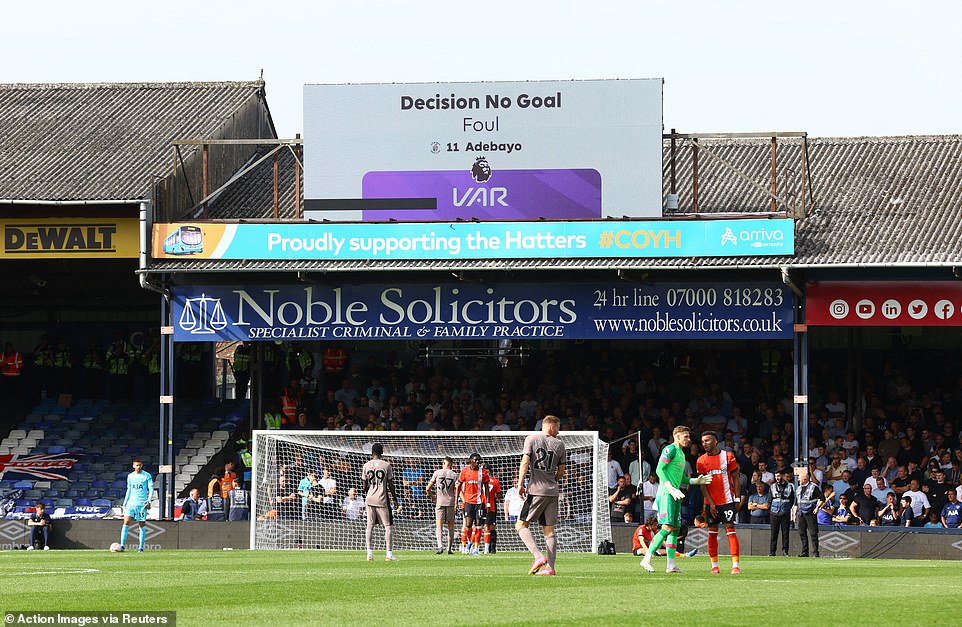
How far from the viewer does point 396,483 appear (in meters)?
29.8

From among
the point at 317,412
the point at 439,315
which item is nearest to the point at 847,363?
the point at 439,315

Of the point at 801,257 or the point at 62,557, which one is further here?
the point at 801,257

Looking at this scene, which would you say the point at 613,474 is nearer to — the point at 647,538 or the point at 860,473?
the point at 860,473

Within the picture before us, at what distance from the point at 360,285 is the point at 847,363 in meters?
11.2

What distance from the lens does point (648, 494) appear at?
2888 cm

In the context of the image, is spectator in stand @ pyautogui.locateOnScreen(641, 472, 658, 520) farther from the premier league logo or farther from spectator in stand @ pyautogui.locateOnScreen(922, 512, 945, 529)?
the premier league logo

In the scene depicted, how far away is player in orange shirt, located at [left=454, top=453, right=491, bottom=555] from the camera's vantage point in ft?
81.0

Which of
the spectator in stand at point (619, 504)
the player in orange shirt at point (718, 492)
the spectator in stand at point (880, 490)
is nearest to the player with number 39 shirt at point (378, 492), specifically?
the player in orange shirt at point (718, 492)

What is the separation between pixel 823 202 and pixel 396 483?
37.5ft

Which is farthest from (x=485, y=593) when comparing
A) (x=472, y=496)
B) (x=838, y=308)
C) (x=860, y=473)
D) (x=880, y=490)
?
(x=838, y=308)

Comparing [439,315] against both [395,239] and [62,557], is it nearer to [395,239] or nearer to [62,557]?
[395,239]

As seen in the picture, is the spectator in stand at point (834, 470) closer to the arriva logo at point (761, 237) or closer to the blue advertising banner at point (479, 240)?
the blue advertising banner at point (479, 240)

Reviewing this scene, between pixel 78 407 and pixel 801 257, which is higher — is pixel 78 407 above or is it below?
below

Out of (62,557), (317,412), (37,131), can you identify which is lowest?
(62,557)
